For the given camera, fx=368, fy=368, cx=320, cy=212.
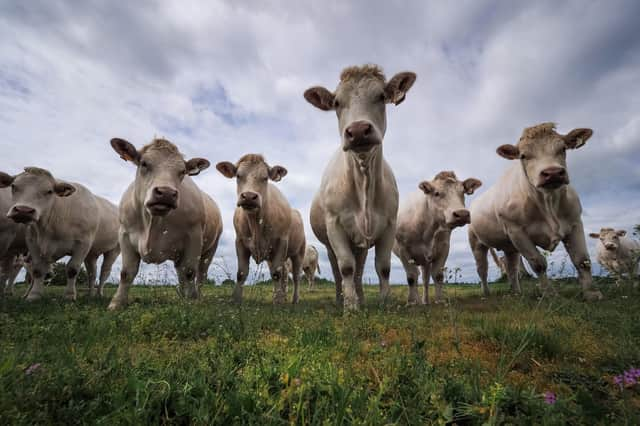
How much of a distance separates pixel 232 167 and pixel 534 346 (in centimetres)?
705

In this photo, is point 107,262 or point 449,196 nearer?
point 449,196

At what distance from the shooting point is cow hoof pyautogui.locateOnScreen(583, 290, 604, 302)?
6.43 metres

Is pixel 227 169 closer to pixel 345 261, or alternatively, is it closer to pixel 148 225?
pixel 148 225

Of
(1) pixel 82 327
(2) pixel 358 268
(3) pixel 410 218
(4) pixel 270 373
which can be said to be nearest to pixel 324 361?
(4) pixel 270 373

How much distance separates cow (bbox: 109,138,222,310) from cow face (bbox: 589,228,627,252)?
18878mm

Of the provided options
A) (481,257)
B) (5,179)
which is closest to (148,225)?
(5,179)

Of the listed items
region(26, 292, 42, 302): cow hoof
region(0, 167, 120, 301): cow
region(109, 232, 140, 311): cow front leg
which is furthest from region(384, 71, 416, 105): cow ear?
region(26, 292, 42, 302): cow hoof

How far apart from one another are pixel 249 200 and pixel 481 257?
8099 mm

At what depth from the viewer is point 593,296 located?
6.49 meters

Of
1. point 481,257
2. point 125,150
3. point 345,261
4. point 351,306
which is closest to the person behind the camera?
point 351,306

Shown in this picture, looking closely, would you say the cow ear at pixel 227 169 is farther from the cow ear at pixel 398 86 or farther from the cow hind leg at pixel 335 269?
the cow ear at pixel 398 86

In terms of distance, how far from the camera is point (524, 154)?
727 cm

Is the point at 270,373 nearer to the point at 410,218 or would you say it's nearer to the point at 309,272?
the point at 410,218

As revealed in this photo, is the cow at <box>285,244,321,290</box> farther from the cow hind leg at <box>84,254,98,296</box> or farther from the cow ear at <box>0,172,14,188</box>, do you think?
the cow ear at <box>0,172,14,188</box>
